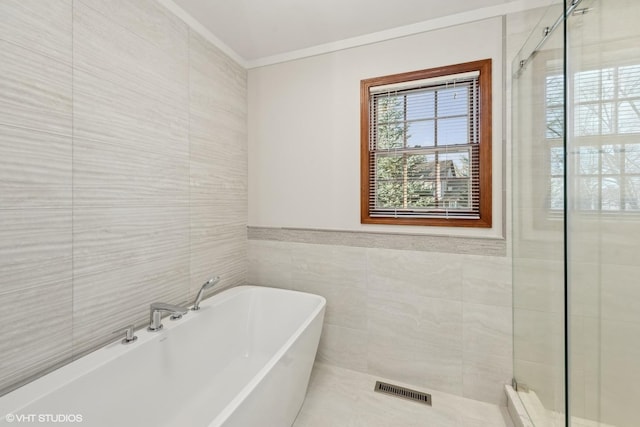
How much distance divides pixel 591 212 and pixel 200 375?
214 centimetres

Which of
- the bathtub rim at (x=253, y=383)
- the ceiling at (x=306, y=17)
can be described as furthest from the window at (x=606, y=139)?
the bathtub rim at (x=253, y=383)

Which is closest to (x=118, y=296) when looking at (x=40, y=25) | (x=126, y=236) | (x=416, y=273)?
(x=126, y=236)

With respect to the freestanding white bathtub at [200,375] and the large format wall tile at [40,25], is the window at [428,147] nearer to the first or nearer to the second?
the freestanding white bathtub at [200,375]

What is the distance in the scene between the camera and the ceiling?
1.70 meters

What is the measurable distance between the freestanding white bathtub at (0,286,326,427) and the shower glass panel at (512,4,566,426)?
120 cm

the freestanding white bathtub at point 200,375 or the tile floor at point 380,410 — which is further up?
the freestanding white bathtub at point 200,375

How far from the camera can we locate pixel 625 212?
1021 mm

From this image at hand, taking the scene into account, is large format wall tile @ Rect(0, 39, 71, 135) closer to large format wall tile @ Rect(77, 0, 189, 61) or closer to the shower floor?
large format wall tile @ Rect(77, 0, 189, 61)

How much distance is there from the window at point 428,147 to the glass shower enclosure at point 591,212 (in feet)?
1.39

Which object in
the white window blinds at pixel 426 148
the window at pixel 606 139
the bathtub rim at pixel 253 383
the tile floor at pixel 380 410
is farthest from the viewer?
the white window blinds at pixel 426 148

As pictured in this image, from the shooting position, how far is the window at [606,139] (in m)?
1.00

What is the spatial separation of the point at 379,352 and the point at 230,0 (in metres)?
2.59

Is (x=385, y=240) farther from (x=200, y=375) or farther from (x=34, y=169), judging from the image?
(x=34, y=169)

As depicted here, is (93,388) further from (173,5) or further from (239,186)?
(173,5)
